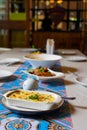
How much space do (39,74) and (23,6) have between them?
332 cm

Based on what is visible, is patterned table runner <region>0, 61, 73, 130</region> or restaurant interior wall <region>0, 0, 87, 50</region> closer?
patterned table runner <region>0, 61, 73, 130</region>

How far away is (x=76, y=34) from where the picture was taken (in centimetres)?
512

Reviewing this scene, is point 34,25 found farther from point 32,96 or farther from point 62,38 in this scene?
point 32,96

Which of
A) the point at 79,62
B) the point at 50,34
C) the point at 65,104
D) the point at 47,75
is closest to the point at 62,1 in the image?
the point at 50,34

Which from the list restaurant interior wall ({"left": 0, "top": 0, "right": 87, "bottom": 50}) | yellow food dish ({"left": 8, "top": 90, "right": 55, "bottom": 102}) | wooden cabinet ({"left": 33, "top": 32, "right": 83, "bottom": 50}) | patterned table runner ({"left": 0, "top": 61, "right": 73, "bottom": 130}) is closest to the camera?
patterned table runner ({"left": 0, "top": 61, "right": 73, "bottom": 130})

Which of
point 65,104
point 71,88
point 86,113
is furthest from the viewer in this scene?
point 71,88

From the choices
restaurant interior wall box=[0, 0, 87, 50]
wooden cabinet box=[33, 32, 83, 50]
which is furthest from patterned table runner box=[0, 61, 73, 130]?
wooden cabinet box=[33, 32, 83, 50]

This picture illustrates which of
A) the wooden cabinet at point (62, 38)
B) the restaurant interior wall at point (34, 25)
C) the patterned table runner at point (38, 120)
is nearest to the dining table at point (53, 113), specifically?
the patterned table runner at point (38, 120)

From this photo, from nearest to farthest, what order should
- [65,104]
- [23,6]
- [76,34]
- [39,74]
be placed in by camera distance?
1. [65,104]
2. [39,74]
3. [23,6]
4. [76,34]

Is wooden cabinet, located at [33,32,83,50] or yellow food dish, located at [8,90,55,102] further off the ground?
yellow food dish, located at [8,90,55,102]

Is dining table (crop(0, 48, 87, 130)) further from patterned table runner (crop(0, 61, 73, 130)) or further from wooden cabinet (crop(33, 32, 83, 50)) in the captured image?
wooden cabinet (crop(33, 32, 83, 50))

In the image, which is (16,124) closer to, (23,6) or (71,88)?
(71,88)

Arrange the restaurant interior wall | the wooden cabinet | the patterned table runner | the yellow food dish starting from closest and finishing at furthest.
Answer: the patterned table runner → the yellow food dish → the restaurant interior wall → the wooden cabinet

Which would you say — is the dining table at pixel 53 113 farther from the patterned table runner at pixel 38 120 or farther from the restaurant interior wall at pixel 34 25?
the restaurant interior wall at pixel 34 25
